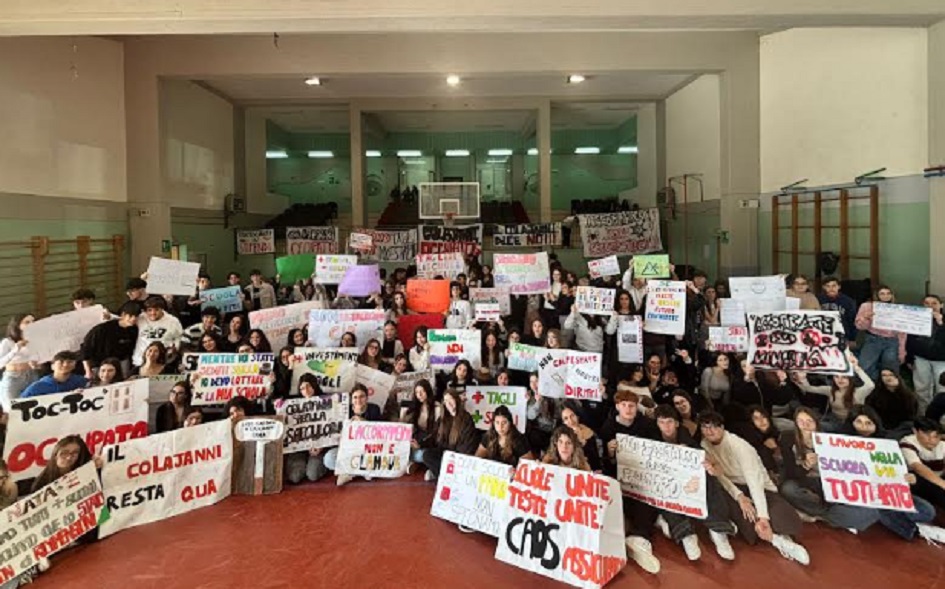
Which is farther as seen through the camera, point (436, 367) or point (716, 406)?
point (436, 367)

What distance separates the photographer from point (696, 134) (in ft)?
44.5

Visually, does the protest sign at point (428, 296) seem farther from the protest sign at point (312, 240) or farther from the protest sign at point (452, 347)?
the protest sign at point (312, 240)

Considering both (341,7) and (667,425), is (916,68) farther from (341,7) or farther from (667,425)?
(341,7)

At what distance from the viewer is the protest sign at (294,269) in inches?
412

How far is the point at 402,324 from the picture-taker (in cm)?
788

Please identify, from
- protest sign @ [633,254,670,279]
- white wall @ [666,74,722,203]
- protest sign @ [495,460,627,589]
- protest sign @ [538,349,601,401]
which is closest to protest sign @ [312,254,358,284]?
protest sign @ [538,349,601,401]

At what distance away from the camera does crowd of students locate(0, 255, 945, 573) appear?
Answer: 462 centimetres

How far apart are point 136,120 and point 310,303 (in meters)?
6.70

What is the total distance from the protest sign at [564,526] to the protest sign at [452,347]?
242cm

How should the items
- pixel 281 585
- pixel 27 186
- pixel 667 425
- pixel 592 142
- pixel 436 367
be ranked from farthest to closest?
pixel 592 142, pixel 27 186, pixel 436 367, pixel 667 425, pixel 281 585

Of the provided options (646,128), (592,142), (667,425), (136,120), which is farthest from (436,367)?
(592,142)

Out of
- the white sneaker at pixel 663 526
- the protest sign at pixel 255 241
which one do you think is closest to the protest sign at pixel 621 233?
the protest sign at pixel 255 241

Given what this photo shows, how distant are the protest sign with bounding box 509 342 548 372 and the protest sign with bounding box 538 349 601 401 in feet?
0.29

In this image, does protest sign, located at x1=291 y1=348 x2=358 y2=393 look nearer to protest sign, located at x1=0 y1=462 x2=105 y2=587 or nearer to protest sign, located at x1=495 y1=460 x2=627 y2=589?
protest sign, located at x1=0 y1=462 x2=105 y2=587
